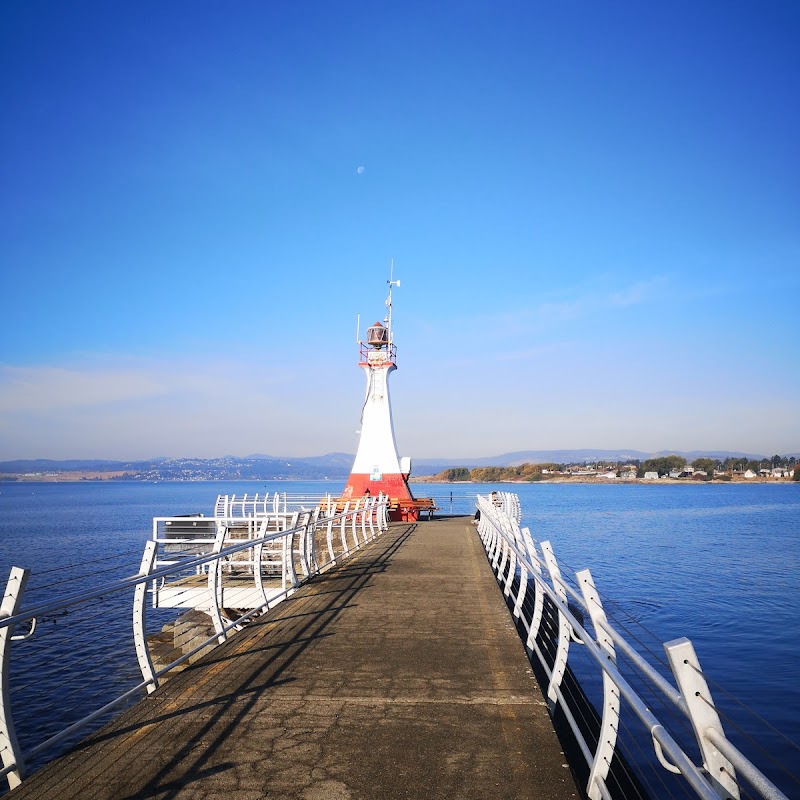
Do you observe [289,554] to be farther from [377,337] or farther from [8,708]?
[377,337]

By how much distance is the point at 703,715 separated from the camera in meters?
2.50

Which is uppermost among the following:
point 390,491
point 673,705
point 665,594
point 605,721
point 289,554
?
point 390,491

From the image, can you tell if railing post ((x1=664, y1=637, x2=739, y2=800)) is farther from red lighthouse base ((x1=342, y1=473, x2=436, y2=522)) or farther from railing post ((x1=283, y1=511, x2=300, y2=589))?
red lighthouse base ((x1=342, y1=473, x2=436, y2=522))

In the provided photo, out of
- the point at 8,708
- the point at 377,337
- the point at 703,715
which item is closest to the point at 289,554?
the point at 8,708

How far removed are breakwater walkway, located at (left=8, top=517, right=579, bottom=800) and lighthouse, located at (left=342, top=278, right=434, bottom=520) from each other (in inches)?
775

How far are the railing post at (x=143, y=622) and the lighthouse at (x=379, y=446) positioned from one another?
73.2ft

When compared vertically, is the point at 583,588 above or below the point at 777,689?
above

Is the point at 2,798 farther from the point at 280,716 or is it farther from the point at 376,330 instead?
the point at 376,330

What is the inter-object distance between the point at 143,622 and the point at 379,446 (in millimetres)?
22958

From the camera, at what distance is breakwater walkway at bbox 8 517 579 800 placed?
405 centimetres

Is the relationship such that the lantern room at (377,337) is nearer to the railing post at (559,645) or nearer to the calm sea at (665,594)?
the calm sea at (665,594)

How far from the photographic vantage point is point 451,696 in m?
5.66

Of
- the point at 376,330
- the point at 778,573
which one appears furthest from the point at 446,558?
the point at 778,573

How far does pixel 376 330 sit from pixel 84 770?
25961 mm
